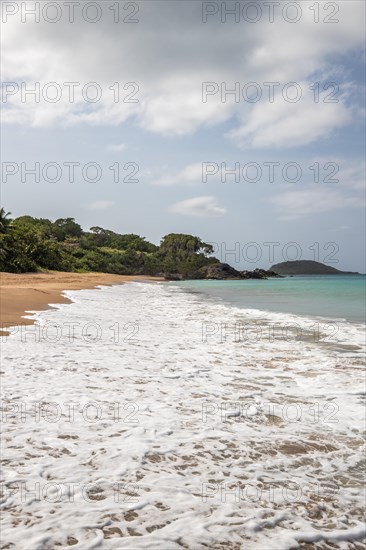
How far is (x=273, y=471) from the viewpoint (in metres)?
4.02

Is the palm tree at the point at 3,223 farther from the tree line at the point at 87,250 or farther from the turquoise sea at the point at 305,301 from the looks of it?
the turquoise sea at the point at 305,301

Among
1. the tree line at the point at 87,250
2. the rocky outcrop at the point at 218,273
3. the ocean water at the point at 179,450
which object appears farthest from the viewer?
the rocky outcrop at the point at 218,273

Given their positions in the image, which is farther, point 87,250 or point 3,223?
point 87,250

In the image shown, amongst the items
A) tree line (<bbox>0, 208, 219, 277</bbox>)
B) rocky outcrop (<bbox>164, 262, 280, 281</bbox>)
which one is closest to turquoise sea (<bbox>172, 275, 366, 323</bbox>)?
tree line (<bbox>0, 208, 219, 277</bbox>)

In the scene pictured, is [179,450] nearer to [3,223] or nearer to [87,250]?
[3,223]

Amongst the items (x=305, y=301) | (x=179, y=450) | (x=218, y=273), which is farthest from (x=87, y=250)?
(x=179, y=450)

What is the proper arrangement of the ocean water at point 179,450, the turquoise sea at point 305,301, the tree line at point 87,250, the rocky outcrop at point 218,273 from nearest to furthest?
the ocean water at point 179,450 → the turquoise sea at point 305,301 → the tree line at point 87,250 → the rocky outcrop at point 218,273

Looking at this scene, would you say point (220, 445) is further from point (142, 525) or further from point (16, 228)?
point (16, 228)

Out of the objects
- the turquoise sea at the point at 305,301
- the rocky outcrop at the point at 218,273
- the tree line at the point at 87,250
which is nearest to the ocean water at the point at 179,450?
the turquoise sea at the point at 305,301

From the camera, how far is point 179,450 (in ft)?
14.4

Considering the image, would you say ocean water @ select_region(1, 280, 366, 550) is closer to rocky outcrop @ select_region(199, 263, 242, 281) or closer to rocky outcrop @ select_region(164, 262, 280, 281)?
rocky outcrop @ select_region(164, 262, 280, 281)

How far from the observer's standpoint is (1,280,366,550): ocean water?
3084mm

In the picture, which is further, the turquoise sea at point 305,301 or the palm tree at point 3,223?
the palm tree at point 3,223

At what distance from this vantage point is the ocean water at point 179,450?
308 centimetres
